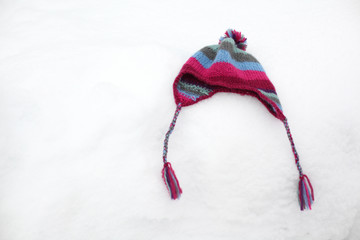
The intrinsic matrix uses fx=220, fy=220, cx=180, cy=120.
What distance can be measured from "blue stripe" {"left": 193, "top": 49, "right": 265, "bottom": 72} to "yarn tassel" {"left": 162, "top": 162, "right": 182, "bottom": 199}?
48 cm

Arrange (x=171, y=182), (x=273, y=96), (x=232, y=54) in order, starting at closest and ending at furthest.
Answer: (x=171, y=182) → (x=273, y=96) → (x=232, y=54)

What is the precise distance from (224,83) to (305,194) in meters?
0.47

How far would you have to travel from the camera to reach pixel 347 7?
1.21m

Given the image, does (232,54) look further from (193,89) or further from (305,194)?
(305,194)

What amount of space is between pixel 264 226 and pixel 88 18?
1322 mm

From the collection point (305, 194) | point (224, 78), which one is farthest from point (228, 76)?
point (305, 194)

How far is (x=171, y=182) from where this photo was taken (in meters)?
0.70

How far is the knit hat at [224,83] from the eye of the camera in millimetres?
720

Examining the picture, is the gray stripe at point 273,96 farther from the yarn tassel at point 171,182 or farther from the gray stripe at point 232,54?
the yarn tassel at point 171,182

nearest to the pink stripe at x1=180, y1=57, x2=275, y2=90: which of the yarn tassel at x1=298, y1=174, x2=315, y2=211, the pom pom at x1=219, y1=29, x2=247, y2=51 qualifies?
the pom pom at x1=219, y1=29, x2=247, y2=51

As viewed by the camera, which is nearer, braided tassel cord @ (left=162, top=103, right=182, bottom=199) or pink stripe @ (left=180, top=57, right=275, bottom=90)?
braided tassel cord @ (left=162, top=103, right=182, bottom=199)

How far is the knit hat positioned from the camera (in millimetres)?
720

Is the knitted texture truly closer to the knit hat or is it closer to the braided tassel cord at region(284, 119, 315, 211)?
the knit hat

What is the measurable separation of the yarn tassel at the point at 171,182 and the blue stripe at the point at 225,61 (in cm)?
48
